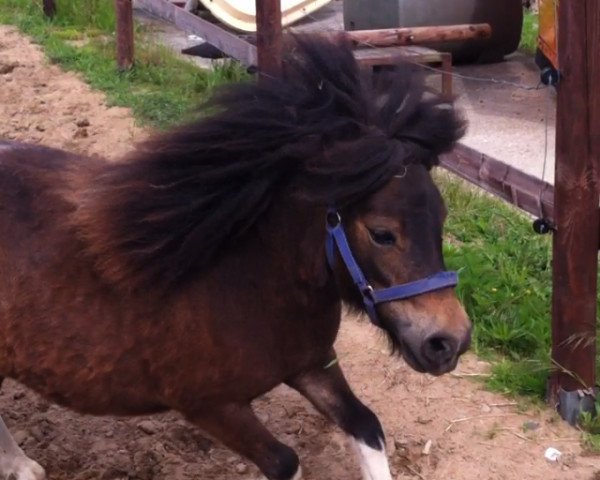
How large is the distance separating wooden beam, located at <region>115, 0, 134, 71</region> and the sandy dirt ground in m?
4.48

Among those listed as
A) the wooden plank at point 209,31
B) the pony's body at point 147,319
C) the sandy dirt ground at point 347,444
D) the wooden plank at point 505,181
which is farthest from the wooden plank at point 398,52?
the pony's body at point 147,319

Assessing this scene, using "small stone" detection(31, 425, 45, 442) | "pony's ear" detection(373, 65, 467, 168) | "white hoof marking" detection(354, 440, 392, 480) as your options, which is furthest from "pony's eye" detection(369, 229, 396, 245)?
"small stone" detection(31, 425, 45, 442)

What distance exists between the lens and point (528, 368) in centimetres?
416

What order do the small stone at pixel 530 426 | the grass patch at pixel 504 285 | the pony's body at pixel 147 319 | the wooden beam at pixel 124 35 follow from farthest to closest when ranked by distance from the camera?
the wooden beam at pixel 124 35, the grass patch at pixel 504 285, the small stone at pixel 530 426, the pony's body at pixel 147 319

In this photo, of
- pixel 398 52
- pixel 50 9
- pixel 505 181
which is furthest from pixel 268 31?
pixel 50 9

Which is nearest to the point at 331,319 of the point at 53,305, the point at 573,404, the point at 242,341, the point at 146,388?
the point at 242,341

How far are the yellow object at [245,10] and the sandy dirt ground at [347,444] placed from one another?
4.95 m

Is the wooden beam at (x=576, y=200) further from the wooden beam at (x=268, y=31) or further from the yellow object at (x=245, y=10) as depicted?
the yellow object at (x=245, y=10)

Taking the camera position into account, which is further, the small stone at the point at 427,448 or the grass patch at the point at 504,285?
the grass patch at the point at 504,285

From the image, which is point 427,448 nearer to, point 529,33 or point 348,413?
point 348,413

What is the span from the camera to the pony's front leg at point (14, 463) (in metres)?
3.78

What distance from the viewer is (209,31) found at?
23.4 ft

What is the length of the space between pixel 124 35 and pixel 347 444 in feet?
17.5

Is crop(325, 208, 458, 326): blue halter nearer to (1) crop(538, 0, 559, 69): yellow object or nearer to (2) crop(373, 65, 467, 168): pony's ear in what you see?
(2) crop(373, 65, 467, 168): pony's ear
